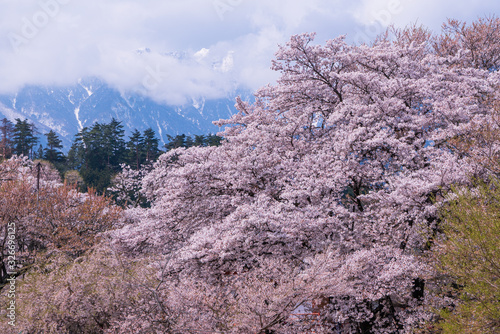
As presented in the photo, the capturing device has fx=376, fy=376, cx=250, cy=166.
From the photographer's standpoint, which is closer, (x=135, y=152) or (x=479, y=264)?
(x=479, y=264)

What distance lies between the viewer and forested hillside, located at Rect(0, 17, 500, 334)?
1057 cm

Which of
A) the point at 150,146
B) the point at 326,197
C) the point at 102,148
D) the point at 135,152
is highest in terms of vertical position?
the point at 102,148

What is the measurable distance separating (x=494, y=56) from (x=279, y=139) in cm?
1856

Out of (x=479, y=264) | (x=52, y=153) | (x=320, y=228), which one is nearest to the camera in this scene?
(x=479, y=264)

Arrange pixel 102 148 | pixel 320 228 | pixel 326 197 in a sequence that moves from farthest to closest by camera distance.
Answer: pixel 102 148 < pixel 326 197 < pixel 320 228

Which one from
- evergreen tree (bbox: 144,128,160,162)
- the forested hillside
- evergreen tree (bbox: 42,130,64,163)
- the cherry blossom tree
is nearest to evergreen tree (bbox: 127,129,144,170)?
evergreen tree (bbox: 144,128,160,162)

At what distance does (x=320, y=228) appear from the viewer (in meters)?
12.3

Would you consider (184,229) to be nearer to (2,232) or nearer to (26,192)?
(2,232)

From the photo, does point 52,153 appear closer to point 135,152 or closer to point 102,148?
point 102,148

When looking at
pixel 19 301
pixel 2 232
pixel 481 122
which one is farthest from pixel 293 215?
pixel 2 232

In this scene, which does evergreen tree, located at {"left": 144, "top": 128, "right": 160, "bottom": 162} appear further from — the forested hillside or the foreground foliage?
the foreground foliage

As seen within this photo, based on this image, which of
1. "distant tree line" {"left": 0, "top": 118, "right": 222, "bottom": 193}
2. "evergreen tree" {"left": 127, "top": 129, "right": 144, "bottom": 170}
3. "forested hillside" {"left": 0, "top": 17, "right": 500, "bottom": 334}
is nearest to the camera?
"forested hillside" {"left": 0, "top": 17, "right": 500, "bottom": 334}

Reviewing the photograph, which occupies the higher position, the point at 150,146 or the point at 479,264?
the point at 150,146

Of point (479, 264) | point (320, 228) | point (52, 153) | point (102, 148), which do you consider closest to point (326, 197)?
point (320, 228)
